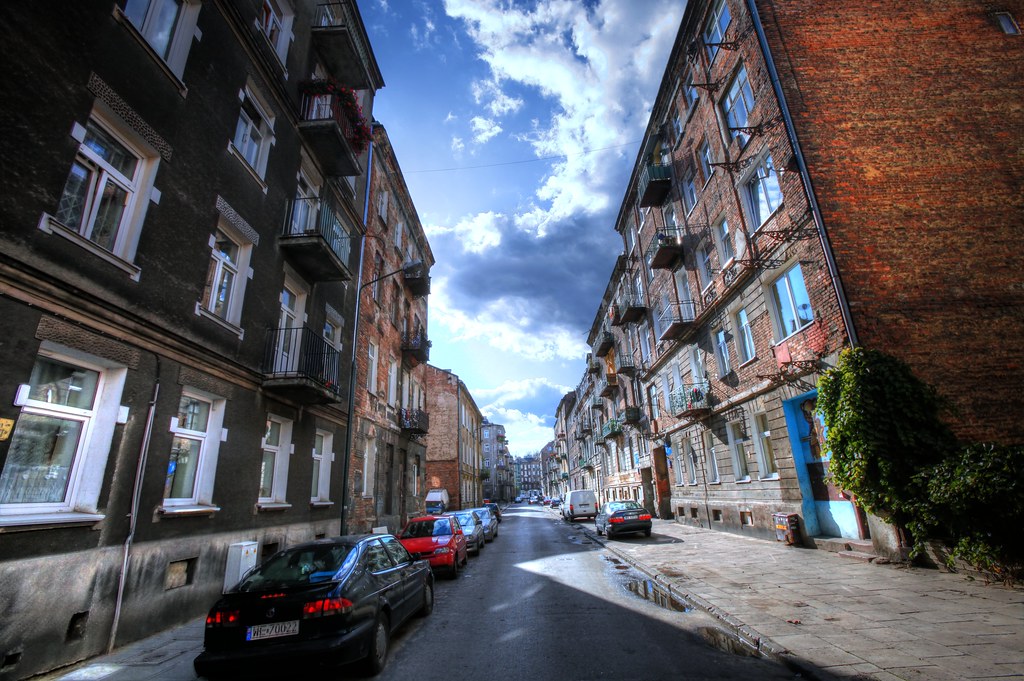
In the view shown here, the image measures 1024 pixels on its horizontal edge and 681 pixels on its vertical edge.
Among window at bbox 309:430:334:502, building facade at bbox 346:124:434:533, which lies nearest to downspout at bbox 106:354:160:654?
window at bbox 309:430:334:502

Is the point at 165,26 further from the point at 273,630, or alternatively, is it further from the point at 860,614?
the point at 860,614

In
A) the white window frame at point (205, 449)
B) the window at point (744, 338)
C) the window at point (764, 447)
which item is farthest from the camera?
the window at point (744, 338)

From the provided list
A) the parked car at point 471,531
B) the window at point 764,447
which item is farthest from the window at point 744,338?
the parked car at point 471,531

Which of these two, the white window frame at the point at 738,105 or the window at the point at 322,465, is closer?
the window at the point at 322,465

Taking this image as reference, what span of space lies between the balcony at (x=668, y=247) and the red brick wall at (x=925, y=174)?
7.83 metres

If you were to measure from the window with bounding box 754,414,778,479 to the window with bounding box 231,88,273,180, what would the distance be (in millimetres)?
15701

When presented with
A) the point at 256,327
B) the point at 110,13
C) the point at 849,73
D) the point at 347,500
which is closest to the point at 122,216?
A: the point at 110,13

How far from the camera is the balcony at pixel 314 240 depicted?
1145cm

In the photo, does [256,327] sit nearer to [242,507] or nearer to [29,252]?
[242,507]

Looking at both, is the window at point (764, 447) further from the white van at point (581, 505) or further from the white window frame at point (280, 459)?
the white van at point (581, 505)

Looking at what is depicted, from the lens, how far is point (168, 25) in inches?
327

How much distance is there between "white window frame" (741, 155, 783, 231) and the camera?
541 inches

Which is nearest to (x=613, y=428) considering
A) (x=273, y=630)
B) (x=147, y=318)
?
(x=147, y=318)

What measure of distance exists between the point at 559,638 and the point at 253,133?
11897 millimetres
